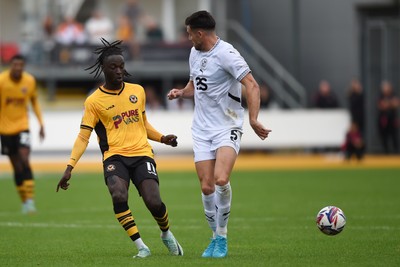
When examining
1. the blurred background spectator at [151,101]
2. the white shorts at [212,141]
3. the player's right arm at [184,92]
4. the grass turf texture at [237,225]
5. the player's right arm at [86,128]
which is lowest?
the blurred background spectator at [151,101]

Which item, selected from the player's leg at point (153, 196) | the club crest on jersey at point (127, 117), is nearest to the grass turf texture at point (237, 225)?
the player's leg at point (153, 196)

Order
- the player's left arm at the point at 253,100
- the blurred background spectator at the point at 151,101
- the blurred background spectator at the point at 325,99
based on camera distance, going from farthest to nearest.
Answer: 1. the blurred background spectator at the point at 325,99
2. the blurred background spectator at the point at 151,101
3. the player's left arm at the point at 253,100

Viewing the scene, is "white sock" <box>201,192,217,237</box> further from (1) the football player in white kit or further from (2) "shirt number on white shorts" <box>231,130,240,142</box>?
(2) "shirt number on white shorts" <box>231,130,240,142</box>

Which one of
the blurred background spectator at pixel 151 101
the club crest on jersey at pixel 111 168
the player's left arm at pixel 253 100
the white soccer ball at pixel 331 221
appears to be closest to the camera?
the player's left arm at pixel 253 100

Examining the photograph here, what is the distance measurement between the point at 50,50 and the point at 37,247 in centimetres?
2628

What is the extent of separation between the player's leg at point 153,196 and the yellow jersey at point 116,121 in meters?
0.19

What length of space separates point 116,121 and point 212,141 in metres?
1.09

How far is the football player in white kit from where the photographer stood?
38.6ft

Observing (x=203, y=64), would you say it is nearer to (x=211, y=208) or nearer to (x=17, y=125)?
(x=211, y=208)

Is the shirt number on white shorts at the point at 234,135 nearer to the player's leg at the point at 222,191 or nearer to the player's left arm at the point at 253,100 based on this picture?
the player's leg at the point at 222,191

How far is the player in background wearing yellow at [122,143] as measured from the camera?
11.6 meters

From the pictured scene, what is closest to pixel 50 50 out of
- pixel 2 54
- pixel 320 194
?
pixel 2 54

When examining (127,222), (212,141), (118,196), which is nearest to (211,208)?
(212,141)

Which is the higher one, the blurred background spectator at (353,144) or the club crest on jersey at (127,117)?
the club crest on jersey at (127,117)
